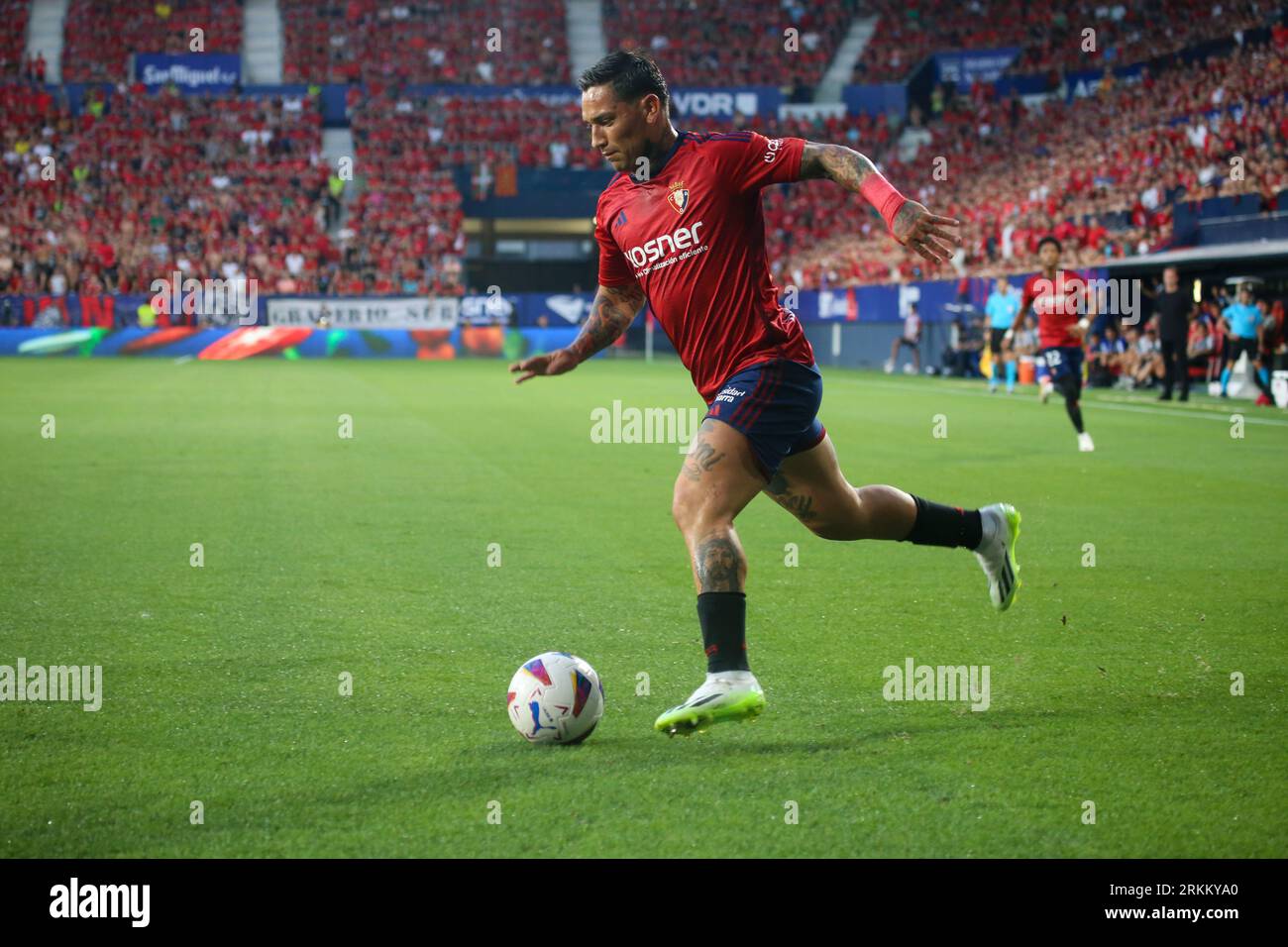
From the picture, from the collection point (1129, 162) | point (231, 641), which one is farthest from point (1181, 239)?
point (231, 641)

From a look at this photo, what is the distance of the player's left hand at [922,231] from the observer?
464cm

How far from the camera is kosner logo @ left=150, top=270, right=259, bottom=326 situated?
4391cm

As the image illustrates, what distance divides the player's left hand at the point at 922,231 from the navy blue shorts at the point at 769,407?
2.52ft

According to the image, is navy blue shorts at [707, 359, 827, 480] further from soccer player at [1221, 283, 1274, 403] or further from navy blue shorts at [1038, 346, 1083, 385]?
soccer player at [1221, 283, 1274, 403]

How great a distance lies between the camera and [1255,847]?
3691 mm

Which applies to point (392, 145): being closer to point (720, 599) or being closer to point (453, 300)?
point (453, 300)

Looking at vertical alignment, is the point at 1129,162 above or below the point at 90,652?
above

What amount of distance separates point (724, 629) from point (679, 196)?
170cm

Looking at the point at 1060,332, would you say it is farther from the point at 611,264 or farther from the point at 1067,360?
the point at 611,264

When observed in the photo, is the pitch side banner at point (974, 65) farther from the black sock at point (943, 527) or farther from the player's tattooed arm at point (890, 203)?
the player's tattooed arm at point (890, 203)

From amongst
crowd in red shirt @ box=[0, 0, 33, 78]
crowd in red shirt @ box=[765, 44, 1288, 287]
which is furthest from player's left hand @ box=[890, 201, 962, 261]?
crowd in red shirt @ box=[0, 0, 33, 78]

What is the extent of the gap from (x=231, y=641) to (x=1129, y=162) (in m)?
31.5

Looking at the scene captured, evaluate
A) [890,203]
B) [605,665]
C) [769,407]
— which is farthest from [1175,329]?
[890,203]
